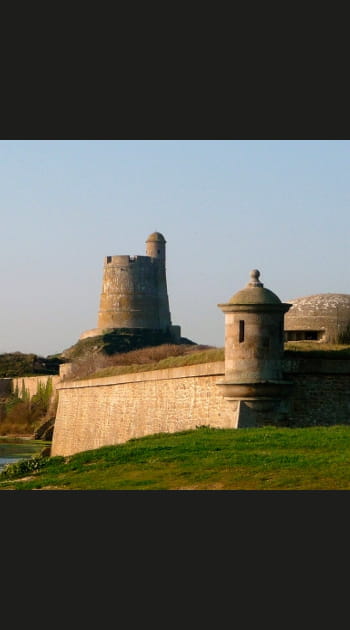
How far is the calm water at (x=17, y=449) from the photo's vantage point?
143ft

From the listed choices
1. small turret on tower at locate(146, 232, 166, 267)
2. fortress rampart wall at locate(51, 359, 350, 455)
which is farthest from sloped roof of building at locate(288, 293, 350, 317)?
small turret on tower at locate(146, 232, 166, 267)

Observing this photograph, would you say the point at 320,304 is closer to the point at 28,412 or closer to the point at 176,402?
the point at 176,402

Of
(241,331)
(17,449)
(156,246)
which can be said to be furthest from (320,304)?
(156,246)

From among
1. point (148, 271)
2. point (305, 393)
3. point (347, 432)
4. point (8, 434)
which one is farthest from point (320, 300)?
point (148, 271)

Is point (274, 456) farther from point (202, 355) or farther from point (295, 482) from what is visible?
point (202, 355)

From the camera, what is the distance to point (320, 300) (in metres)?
24.5

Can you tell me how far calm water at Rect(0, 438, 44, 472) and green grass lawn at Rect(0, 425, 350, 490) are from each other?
65.3 ft

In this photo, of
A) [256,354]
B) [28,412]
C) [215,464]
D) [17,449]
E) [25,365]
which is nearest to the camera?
[215,464]

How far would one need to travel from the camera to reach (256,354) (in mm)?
Result: 21969

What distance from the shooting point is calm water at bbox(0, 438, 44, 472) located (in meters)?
43.7

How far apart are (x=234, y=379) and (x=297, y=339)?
9.34 ft

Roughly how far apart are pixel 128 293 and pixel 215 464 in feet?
266

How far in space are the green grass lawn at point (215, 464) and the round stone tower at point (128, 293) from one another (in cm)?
7542

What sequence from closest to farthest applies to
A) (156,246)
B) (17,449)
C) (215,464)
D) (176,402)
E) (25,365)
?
(215,464) → (176,402) → (17,449) → (25,365) → (156,246)
